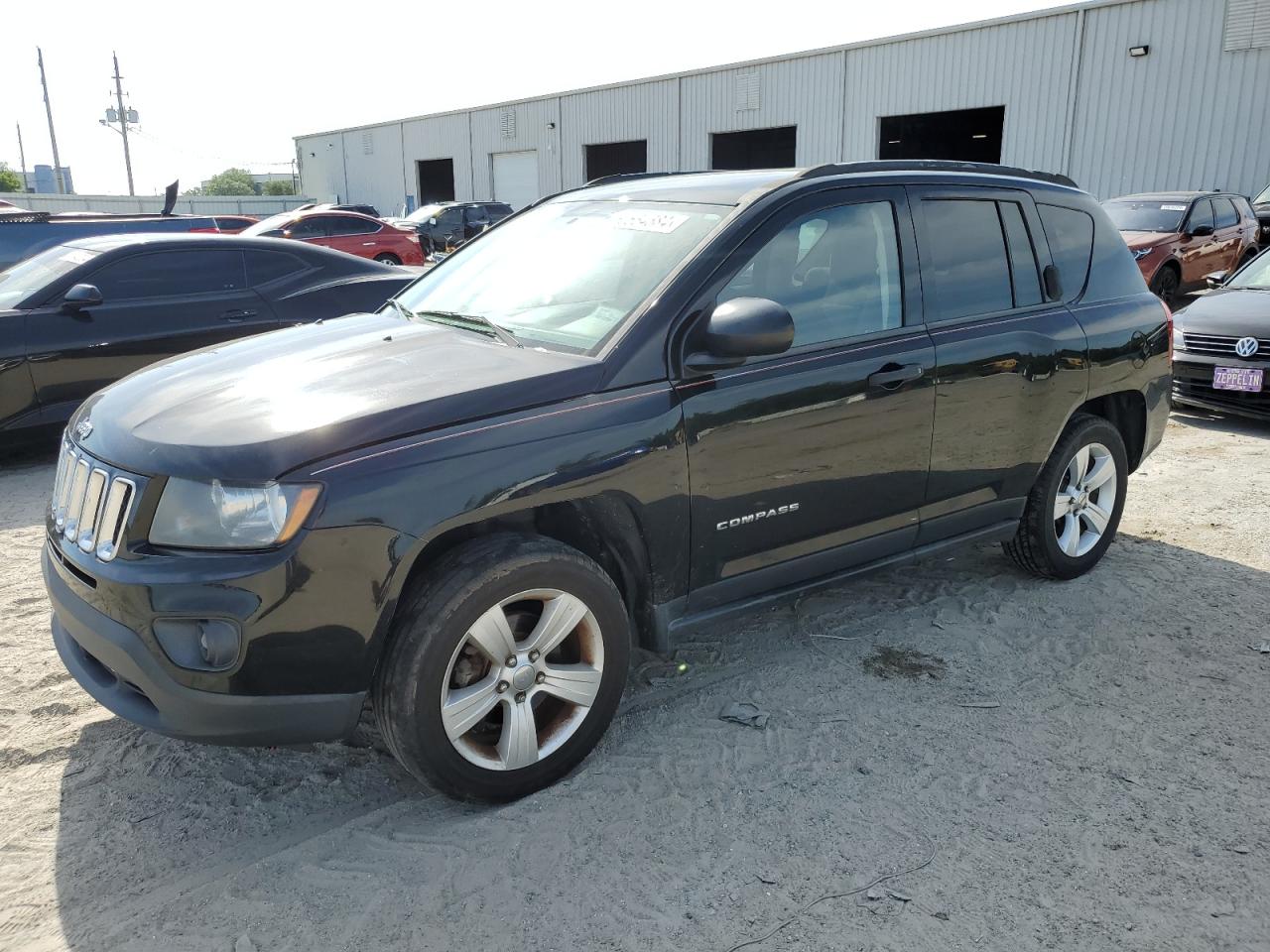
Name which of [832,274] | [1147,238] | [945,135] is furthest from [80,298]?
[945,135]

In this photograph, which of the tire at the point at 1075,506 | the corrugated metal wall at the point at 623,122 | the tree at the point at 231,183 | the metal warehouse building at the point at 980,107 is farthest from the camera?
the tree at the point at 231,183

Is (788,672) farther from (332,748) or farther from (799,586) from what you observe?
(332,748)

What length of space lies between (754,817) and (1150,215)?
13.8 m

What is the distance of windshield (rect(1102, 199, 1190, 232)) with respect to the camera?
44.7ft

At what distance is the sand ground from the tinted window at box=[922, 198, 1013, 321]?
1369mm

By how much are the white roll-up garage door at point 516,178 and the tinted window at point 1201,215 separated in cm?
2483

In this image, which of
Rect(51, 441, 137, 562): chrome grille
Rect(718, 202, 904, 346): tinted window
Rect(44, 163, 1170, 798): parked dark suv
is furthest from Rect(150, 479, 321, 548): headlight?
Rect(718, 202, 904, 346): tinted window

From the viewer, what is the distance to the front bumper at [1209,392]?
297 inches

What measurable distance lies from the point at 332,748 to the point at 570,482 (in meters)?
1.28

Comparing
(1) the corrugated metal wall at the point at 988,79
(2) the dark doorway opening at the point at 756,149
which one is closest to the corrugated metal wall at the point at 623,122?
(2) the dark doorway opening at the point at 756,149

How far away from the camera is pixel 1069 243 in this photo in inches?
176

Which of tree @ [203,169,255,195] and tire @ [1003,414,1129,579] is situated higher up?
tree @ [203,169,255,195]

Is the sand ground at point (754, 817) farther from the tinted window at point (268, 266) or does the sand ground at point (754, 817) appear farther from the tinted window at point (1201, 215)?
the tinted window at point (1201, 215)

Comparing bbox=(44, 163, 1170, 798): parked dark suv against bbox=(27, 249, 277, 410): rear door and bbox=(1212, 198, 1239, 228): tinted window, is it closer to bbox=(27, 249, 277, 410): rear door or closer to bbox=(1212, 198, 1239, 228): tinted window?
bbox=(27, 249, 277, 410): rear door
